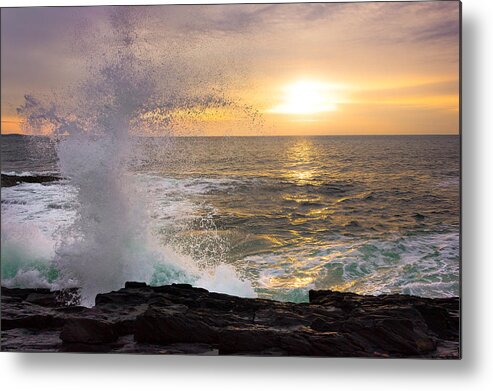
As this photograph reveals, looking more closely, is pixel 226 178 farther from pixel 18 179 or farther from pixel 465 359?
pixel 465 359

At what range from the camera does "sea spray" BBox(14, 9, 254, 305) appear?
14.0 feet

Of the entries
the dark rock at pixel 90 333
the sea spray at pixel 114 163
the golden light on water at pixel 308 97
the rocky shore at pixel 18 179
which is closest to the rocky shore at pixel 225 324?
the dark rock at pixel 90 333

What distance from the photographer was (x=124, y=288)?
4.27 metres

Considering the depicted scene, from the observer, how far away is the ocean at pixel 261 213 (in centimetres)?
419

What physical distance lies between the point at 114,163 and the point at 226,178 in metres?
0.76

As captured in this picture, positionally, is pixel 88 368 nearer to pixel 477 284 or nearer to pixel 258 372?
pixel 258 372

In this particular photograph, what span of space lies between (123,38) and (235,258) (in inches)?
63.6

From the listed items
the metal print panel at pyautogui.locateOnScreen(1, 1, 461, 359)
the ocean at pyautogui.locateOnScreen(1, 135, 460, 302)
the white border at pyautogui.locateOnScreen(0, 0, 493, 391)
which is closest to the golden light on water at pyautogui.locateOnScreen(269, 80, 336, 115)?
the metal print panel at pyautogui.locateOnScreen(1, 1, 461, 359)

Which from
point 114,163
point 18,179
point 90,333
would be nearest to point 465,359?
point 90,333

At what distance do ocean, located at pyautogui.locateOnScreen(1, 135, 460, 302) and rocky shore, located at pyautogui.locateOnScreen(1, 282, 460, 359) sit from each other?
3.6 inches

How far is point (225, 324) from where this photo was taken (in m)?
4.12

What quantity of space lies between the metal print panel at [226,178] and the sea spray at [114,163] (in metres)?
0.01

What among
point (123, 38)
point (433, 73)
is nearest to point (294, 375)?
point (433, 73)

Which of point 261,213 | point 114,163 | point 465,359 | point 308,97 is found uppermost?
point 308,97
